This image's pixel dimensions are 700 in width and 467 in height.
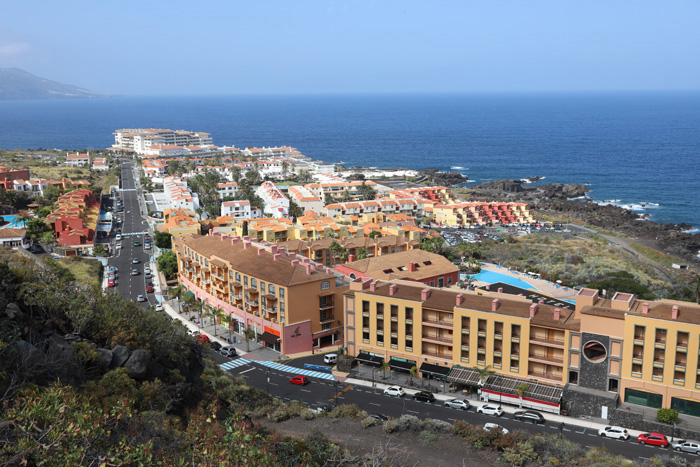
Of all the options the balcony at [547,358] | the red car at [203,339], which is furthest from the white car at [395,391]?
the red car at [203,339]

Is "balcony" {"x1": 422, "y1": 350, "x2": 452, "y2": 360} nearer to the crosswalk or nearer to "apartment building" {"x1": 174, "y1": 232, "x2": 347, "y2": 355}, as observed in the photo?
the crosswalk

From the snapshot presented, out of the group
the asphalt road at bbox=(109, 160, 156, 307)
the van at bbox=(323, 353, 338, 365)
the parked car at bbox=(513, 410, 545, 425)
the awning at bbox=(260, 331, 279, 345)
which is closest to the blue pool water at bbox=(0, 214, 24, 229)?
the asphalt road at bbox=(109, 160, 156, 307)

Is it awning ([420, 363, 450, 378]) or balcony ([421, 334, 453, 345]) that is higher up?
balcony ([421, 334, 453, 345])

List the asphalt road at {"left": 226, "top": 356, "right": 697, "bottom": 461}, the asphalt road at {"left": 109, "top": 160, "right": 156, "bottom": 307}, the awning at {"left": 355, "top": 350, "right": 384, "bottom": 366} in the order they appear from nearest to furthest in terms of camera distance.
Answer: the asphalt road at {"left": 226, "top": 356, "right": 697, "bottom": 461} < the awning at {"left": 355, "top": 350, "right": 384, "bottom": 366} < the asphalt road at {"left": 109, "top": 160, "right": 156, "bottom": 307}

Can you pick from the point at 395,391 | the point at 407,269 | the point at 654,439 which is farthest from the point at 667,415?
the point at 407,269

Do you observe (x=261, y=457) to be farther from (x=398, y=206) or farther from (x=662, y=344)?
(x=398, y=206)

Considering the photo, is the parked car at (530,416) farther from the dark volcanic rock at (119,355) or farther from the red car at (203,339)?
the dark volcanic rock at (119,355)
